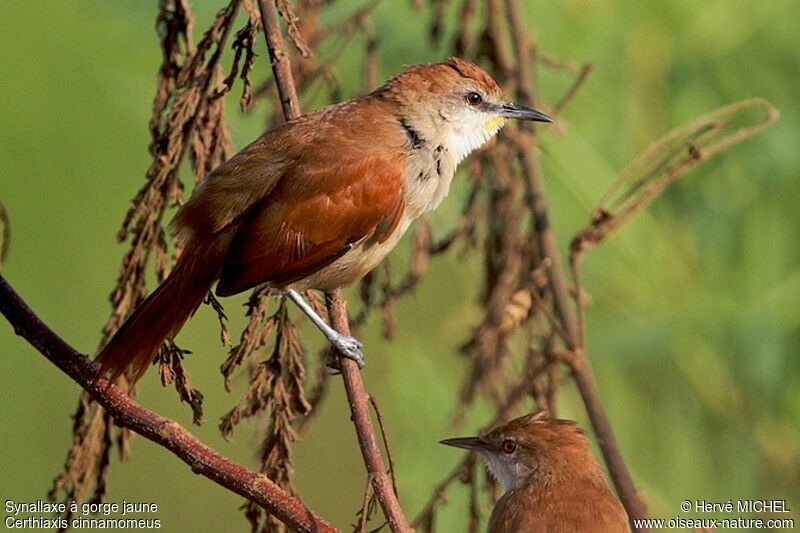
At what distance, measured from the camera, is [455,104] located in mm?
3965

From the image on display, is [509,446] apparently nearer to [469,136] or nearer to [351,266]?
[351,266]

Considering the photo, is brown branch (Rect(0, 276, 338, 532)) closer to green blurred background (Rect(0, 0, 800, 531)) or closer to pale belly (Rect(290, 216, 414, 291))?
pale belly (Rect(290, 216, 414, 291))

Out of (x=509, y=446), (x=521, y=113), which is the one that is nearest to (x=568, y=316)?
(x=509, y=446)

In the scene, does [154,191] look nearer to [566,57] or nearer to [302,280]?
[302,280]

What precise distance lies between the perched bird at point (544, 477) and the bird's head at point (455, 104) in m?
0.83

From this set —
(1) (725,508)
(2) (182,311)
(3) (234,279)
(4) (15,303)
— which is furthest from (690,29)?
(4) (15,303)

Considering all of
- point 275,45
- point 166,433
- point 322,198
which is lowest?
point 166,433

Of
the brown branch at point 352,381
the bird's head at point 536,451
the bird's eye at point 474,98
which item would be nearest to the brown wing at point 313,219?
the brown branch at point 352,381

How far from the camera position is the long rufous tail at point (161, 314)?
274cm

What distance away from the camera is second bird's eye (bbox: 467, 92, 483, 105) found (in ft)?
13.1

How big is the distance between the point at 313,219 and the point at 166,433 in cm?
111

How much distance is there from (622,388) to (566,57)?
1.12 meters

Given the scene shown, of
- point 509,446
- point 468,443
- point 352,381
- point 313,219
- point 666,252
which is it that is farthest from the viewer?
point 666,252

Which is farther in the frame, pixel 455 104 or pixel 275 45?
pixel 455 104
